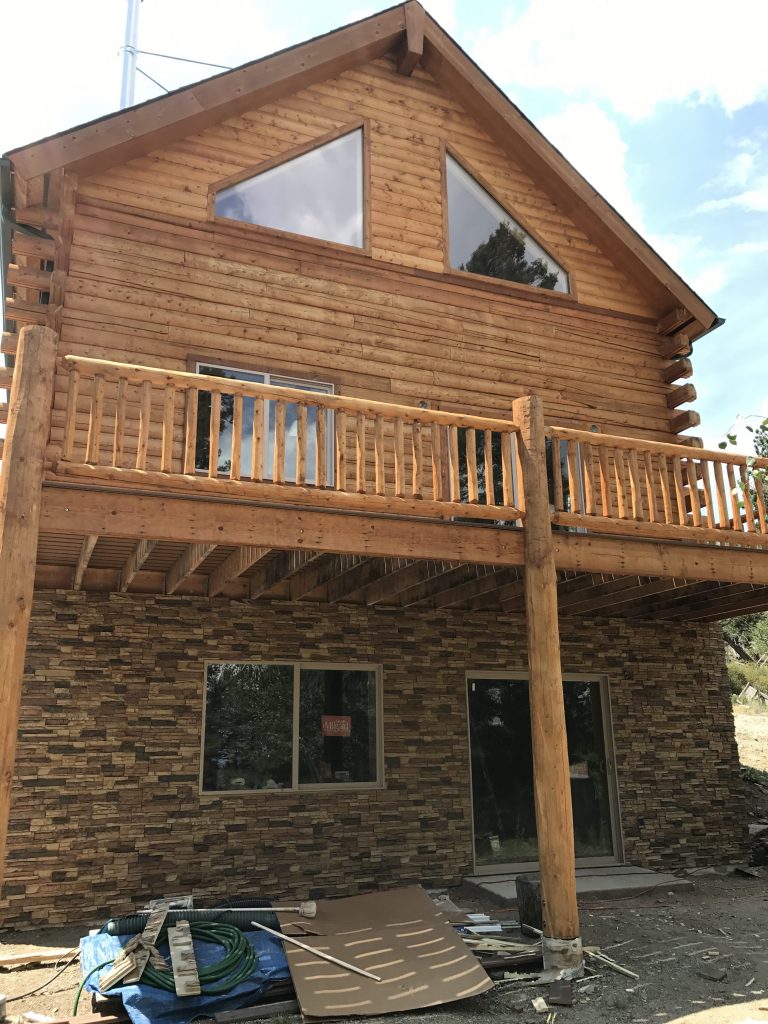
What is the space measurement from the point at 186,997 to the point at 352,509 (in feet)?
12.5

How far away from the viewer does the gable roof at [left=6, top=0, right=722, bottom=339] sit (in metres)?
8.46

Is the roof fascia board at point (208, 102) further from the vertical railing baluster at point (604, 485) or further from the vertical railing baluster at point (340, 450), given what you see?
the vertical railing baluster at point (604, 485)

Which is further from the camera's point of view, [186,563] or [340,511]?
[186,563]

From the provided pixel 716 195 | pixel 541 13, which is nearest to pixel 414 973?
pixel 541 13

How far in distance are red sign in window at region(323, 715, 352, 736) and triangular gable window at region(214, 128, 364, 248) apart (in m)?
5.69

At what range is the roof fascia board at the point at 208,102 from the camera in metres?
8.20

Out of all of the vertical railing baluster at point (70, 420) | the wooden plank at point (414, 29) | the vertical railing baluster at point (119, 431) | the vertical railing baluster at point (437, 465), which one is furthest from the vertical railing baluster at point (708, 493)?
the wooden plank at point (414, 29)

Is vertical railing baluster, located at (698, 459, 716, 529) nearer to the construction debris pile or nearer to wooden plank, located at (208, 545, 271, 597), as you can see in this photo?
the construction debris pile

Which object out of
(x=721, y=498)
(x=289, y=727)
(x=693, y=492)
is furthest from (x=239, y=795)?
(x=721, y=498)

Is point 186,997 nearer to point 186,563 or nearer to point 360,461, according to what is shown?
point 186,563

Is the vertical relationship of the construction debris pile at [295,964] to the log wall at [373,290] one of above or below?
below

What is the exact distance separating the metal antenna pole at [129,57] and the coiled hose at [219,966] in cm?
1461

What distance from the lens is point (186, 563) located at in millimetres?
7406

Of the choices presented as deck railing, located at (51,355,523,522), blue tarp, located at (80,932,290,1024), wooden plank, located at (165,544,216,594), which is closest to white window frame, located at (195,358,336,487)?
deck railing, located at (51,355,523,522)
